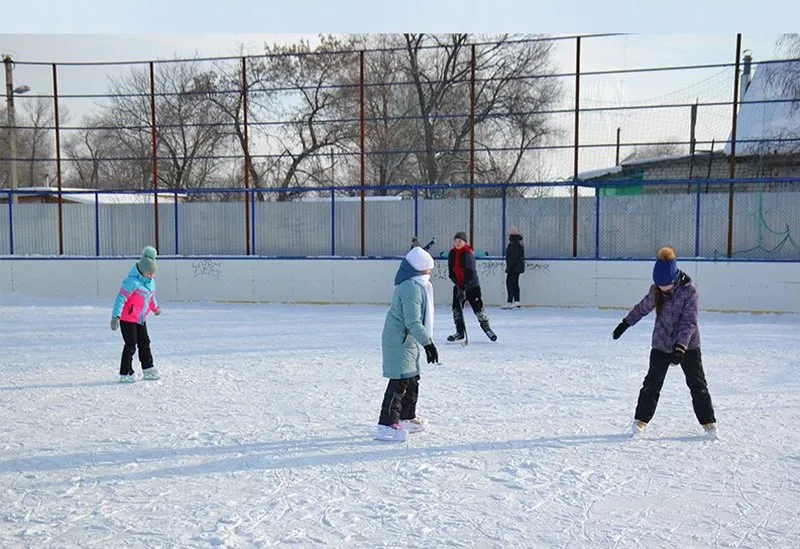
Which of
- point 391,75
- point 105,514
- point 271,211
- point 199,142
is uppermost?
point 391,75

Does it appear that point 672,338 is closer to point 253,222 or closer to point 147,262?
point 147,262

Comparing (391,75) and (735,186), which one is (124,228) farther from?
(735,186)

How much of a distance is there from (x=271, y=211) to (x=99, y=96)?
4.42m

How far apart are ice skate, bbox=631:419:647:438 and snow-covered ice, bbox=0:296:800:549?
9 centimetres

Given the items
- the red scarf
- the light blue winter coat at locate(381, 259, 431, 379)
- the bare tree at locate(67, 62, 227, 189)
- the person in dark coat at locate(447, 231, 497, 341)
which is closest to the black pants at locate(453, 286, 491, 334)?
the person in dark coat at locate(447, 231, 497, 341)

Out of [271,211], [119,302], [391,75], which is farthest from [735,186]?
[119,302]

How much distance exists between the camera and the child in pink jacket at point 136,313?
714 cm

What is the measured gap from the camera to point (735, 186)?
50.8 ft

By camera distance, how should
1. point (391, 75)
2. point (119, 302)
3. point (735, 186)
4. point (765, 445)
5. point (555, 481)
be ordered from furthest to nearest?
point (391, 75), point (735, 186), point (119, 302), point (765, 445), point (555, 481)

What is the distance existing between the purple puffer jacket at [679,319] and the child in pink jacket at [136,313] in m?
4.46

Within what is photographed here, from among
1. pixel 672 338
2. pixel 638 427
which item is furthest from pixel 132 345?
pixel 672 338

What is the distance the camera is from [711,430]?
520 centimetres

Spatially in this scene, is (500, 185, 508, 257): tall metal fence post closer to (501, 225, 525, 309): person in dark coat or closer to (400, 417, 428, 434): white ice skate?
(501, 225, 525, 309): person in dark coat

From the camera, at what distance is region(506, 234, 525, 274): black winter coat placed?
13672 millimetres
